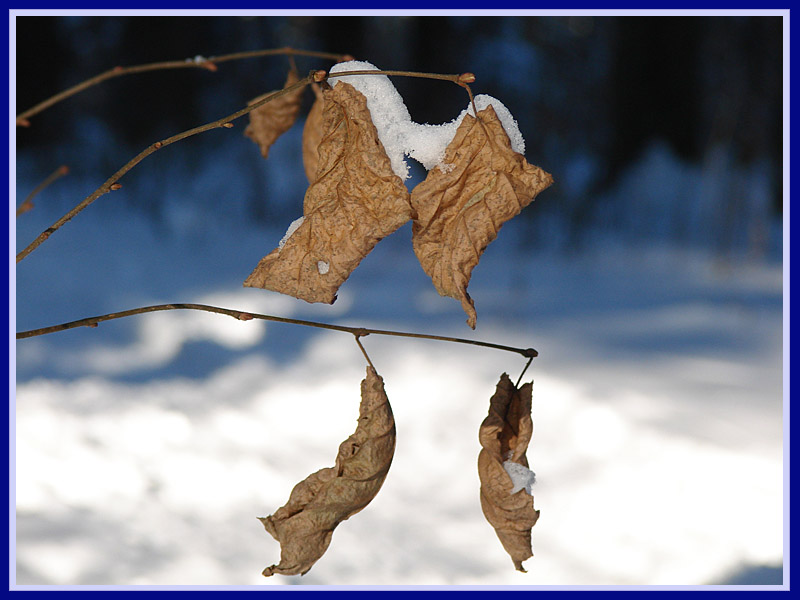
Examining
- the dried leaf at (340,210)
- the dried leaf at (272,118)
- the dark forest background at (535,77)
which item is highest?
the dark forest background at (535,77)

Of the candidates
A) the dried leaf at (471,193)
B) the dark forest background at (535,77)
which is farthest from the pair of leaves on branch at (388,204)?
the dark forest background at (535,77)

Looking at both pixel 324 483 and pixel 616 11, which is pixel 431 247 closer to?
pixel 324 483

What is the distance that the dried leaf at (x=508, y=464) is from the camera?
1.61ft

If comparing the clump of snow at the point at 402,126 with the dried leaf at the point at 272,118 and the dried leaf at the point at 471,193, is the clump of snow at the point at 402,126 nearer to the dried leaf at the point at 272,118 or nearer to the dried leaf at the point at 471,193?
the dried leaf at the point at 471,193

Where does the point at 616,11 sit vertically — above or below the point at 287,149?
below

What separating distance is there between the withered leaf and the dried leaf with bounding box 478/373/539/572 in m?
0.07

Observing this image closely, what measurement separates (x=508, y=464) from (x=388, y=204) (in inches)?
8.2

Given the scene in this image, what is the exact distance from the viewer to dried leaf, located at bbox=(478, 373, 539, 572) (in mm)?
489

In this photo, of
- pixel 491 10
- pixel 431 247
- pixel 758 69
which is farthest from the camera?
pixel 758 69

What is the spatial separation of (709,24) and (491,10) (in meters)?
0.99

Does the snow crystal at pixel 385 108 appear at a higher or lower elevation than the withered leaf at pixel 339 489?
higher

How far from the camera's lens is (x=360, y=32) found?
1434 millimetres

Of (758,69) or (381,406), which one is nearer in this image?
(381,406)

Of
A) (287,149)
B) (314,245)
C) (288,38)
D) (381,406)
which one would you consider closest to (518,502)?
(381,406)
